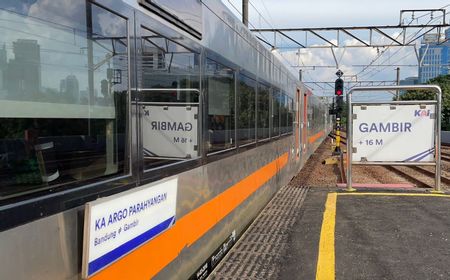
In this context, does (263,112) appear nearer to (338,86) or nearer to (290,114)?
(290,114)

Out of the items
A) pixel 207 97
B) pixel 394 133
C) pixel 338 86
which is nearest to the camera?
pixel 207 97

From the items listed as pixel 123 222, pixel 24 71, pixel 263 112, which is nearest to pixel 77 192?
pixel 123 222

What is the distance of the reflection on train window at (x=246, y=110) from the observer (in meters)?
5.74

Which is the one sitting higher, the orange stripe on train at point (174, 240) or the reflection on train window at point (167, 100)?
the reflection on train window at point (167, 100)

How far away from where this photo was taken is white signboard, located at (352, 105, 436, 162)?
29.5ft

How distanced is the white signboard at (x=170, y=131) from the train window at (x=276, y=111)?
15.3ft

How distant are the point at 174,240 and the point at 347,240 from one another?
9.53ft

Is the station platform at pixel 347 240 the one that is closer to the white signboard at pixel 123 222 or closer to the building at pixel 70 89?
the white signboard at pixel 123 222

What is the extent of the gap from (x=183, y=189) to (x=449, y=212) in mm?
5043

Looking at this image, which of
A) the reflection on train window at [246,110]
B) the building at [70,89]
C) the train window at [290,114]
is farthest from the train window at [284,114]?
the building at [70,89]

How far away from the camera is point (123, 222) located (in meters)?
2.63

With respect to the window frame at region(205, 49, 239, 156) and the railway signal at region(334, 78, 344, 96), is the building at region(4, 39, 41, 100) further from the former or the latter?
the railway signal at region(334, 78, 344, 96)

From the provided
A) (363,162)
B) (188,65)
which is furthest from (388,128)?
(188,65)

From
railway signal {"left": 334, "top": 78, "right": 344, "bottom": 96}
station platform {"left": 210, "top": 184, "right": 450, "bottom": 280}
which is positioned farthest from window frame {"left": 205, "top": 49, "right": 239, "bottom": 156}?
railway signal {"left": 334, "top": 78, "right": 344, "bottom": 96}
